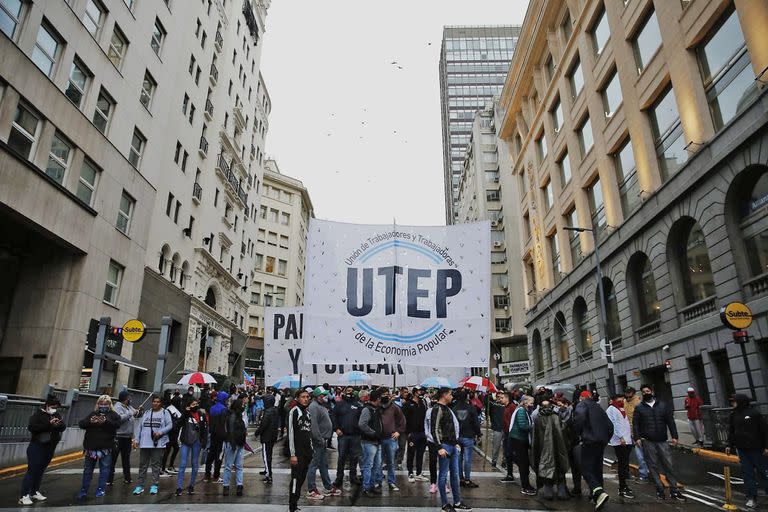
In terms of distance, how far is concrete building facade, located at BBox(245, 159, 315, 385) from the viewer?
2592 inches

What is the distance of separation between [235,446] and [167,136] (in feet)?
80.9

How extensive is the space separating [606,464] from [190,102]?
1235 inches

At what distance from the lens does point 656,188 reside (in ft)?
69.9

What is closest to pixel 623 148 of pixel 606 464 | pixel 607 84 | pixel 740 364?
pixel 607 84

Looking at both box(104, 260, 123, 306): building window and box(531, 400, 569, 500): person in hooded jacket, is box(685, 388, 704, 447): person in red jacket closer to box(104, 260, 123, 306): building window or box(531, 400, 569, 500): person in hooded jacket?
box(531, 400, 569, 500): person in hooded jacket

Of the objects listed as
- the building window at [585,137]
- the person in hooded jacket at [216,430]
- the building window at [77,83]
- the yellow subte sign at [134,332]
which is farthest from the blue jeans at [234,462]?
the building window at [585,137]

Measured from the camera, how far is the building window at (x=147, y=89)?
26344mm

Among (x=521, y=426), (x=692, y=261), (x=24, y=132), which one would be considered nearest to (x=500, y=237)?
(x=692, y=261)

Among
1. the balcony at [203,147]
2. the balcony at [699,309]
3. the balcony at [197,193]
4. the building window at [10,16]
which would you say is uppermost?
the balcony at [203,147]

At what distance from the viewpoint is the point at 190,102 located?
108 feet

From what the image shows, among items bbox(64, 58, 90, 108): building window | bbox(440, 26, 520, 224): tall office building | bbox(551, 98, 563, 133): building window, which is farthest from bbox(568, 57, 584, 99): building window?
bbox(440, 26, 520, 224): tall office building

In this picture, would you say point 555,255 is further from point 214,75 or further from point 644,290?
point 214,75

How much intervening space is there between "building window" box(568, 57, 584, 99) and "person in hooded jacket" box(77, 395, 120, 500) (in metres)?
30.7

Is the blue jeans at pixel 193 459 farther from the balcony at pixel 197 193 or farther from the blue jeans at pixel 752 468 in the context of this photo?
the balcony at pixel 197 193
